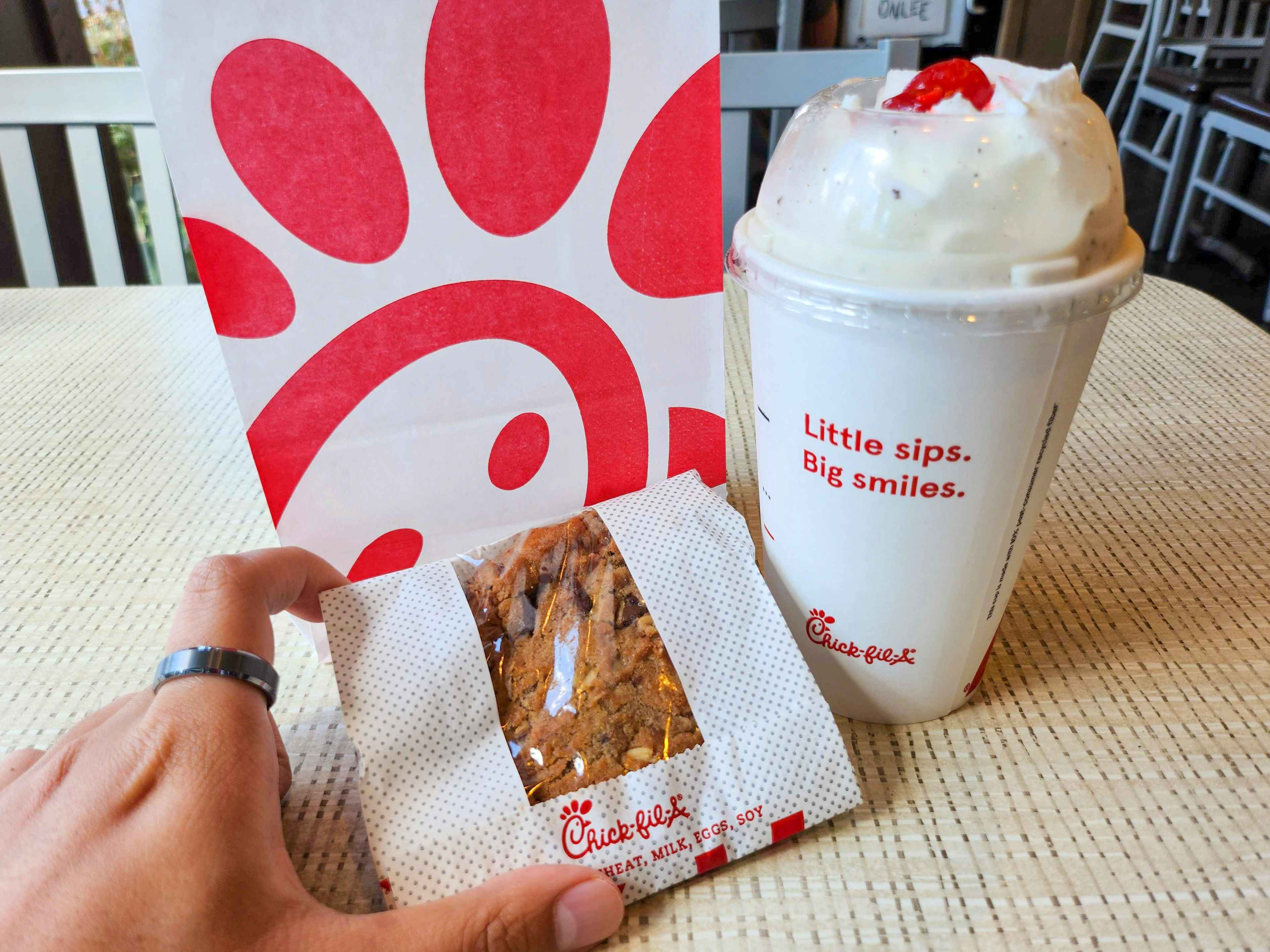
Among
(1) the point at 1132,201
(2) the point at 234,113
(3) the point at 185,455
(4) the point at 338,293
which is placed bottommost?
(1) the point at 1132,201

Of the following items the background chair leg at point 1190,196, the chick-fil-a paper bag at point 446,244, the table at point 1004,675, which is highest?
the chick-fil-a paper bag at point 446,244

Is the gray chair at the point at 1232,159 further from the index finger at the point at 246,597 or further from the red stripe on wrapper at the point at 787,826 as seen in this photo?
the index finger at the point at 246,597

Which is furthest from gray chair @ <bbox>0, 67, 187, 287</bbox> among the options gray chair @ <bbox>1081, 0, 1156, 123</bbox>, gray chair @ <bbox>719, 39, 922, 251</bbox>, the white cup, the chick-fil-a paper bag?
gray chair @ <bbox>1081, 0, 1156, 123</bbox>

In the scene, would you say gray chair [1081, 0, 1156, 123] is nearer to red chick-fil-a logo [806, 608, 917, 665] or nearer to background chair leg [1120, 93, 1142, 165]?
background chair leg [1120, 93, 1142, 165]

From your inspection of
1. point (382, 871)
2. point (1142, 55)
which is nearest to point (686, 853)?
point (382, 871)

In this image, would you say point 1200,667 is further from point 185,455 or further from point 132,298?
point 132,298

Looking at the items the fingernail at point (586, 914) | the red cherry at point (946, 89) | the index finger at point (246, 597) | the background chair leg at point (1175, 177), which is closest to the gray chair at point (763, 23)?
the red cherry at point (946, 89)

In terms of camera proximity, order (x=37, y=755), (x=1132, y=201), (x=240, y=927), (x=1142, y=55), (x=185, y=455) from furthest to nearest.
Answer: (x=1142, y=55) < (x=1132, y=201) < (x=185, y=455) < (x=37, y=755) < (x=240, y=927)

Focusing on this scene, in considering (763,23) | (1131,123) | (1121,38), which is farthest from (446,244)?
(1121,38)
